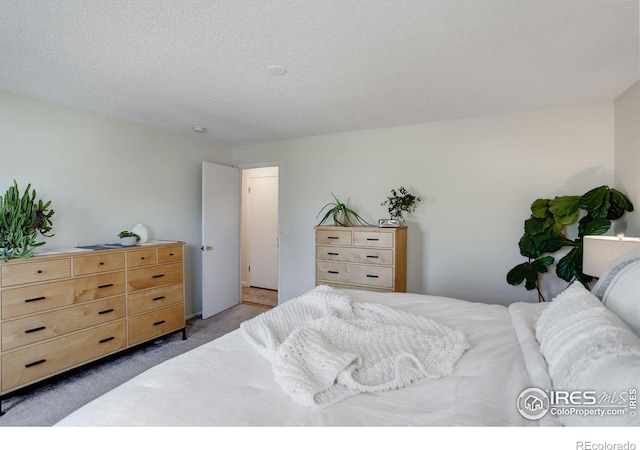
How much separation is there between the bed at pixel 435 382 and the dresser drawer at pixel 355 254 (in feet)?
5.37

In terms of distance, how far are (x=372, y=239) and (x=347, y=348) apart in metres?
1.90

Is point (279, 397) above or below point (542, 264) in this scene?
below

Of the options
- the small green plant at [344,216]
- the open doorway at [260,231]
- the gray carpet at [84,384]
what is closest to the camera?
the gray carpet at [84,384]

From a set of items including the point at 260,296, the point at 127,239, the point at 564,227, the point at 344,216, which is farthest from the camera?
the point at 260,296

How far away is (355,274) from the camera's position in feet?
10.5

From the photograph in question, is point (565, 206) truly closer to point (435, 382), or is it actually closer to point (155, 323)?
point (435, 382)

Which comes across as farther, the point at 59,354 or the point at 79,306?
the point at 79,306

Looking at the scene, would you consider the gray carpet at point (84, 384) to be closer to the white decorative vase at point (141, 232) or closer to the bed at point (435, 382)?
the white decorative vase at point (141, 232)

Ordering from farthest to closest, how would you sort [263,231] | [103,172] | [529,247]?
[263,231] → [103,172] → [529,247]

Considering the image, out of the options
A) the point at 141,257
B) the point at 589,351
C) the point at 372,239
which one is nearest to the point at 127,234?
the point at 141,257

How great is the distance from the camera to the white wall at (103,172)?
8.17 ft

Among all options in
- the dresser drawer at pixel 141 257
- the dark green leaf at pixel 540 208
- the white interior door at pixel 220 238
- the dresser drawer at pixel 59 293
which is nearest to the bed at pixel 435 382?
the dark green leaf at pixel 540 208
